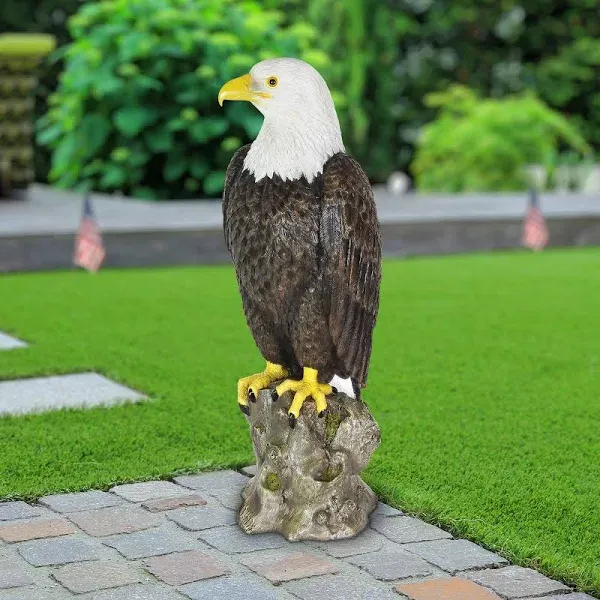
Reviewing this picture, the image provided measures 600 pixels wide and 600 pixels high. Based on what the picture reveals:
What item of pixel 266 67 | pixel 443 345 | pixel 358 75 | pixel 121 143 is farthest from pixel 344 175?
pixel 358 75

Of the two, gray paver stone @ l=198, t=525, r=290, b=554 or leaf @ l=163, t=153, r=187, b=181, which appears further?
leaf @ l=163, t=153, r=187, b=181

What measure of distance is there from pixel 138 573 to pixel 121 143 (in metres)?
9.80

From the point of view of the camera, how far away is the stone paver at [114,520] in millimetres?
3600

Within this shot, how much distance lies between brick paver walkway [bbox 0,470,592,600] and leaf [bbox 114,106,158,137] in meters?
8.68

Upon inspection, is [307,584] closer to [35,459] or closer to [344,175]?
[344,175]

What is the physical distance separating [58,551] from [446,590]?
1.10m

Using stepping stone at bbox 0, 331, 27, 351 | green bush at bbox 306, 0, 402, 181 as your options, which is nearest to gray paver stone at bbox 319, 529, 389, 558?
stepping stone at bbox 0, 331, 27, 351

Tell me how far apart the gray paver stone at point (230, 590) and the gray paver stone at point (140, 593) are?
39 millimetres

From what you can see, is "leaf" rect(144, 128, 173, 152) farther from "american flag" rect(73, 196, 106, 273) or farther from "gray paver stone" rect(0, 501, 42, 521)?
"gray paver stone" rect(0, 501, 42, 521)

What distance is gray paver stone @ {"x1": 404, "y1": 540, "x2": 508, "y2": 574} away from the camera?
332 centimetres

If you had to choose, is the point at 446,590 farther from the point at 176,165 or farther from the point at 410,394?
Result: the point at 176,165

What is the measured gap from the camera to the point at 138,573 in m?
3.27

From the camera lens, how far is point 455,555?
3.39 meters

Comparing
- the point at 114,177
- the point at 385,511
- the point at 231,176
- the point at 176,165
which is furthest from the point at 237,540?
the point at 114,177
